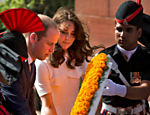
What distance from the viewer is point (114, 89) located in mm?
A: 3398

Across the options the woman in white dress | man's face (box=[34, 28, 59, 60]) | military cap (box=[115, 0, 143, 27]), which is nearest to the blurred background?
the woman in white dress

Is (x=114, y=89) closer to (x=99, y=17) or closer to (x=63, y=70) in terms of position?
(x=63, y=70)

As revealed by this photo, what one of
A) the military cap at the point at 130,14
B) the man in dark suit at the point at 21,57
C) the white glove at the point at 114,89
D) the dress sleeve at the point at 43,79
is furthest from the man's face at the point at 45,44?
the military cap at the point at 130,14

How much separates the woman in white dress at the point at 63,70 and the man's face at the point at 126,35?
0.70 meters

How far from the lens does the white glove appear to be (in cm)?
340

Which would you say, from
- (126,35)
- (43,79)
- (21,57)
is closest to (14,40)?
(21,57)

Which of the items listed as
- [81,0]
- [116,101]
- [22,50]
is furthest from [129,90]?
[81,0]

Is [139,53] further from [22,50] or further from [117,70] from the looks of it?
[22,50]

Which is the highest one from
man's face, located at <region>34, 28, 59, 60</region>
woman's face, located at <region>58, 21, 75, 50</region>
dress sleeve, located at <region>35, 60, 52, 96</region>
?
man's face, located at <region>34, 28, 59, 60</region>

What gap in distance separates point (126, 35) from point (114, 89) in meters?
0.66

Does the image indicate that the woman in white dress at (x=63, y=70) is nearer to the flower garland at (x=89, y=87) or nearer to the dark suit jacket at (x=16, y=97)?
the flower garland at (x=89, y=87)

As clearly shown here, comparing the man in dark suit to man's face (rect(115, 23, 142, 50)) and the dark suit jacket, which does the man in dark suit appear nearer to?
the dark suit jacket

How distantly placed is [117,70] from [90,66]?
0.34 m

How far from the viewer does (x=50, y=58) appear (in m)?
4.02
